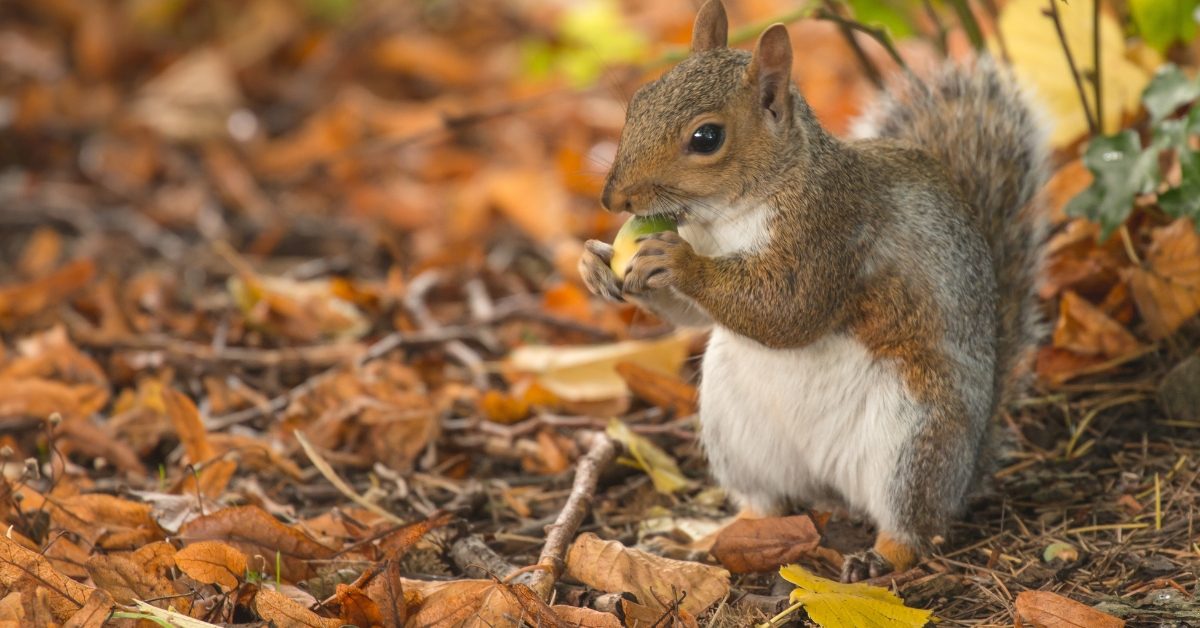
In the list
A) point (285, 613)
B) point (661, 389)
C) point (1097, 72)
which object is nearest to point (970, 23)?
point (1097, 72)

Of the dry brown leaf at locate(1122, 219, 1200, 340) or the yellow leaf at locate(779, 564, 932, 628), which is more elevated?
the dry brown leaf at locate(1122, 219, 1200, 340)

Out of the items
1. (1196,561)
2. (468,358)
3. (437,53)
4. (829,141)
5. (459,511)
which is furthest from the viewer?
(437,53)

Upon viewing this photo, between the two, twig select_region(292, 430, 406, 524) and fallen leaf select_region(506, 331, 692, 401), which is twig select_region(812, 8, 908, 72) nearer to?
fallen leaf select_region(506, 331, 692, 401)

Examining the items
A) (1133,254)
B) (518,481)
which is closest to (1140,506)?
(1133,254)

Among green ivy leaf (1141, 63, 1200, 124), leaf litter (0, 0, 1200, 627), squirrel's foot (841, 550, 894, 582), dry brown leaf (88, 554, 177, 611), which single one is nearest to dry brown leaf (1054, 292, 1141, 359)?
leaf litter (0, 0, 1200, 627)

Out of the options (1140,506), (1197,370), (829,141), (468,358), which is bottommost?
(468,358)

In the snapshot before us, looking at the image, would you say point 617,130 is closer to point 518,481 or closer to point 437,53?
point 437,53

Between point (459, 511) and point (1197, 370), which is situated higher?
point (1197, 370)
